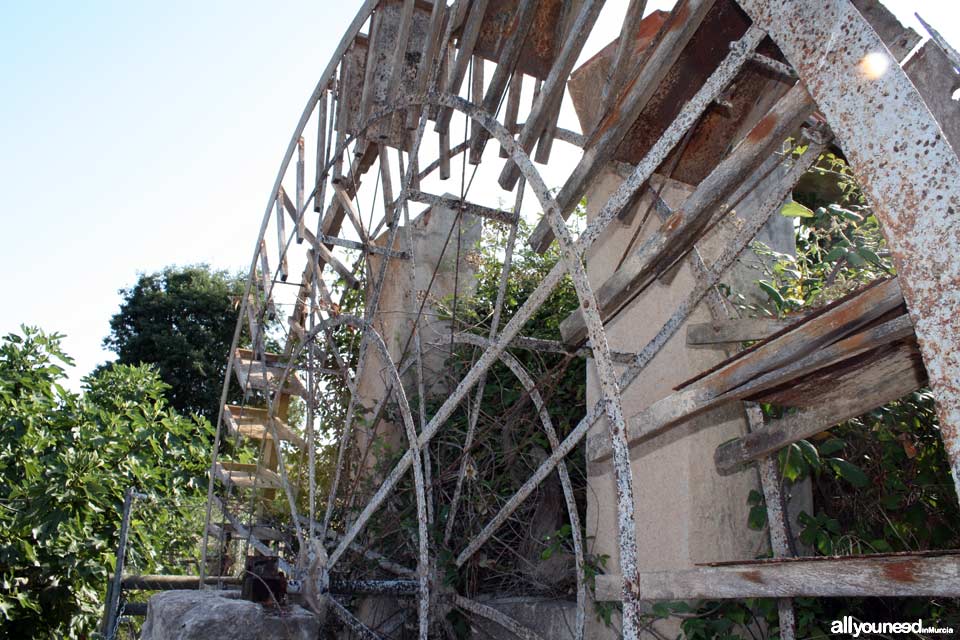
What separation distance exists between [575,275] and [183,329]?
743 inches

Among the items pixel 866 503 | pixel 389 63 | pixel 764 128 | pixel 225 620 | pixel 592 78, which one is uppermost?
pixel 389 63

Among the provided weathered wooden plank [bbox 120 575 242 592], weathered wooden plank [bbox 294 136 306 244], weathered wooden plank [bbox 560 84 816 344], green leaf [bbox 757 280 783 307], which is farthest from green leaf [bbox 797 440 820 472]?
weathered wooden plank [bbox 120 575 242 592]

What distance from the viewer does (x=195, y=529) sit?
7699 millimetres

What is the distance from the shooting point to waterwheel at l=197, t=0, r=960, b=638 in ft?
6.27

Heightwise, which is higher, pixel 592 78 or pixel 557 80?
pixel 592 78

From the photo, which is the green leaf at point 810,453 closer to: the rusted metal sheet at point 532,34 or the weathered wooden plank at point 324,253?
the rusted metal sheet at point 532,34

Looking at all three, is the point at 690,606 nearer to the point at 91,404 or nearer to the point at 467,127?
the point at 467,127

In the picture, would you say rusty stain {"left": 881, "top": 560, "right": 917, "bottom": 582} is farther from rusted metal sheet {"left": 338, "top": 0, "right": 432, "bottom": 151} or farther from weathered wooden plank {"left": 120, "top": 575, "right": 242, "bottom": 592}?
weathered wooden plank {"left": 120, "top": 575, "right": 242, "bottom": 592}

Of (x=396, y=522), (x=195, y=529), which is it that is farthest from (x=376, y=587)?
(x=195, y=529)

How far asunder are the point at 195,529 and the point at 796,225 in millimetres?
5862

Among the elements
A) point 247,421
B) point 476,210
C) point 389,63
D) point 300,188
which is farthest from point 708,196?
point 247,421

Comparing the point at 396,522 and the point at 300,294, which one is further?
the point at 300,294

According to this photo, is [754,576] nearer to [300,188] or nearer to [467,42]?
[467,42]

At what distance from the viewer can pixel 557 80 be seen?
3.64 meters
